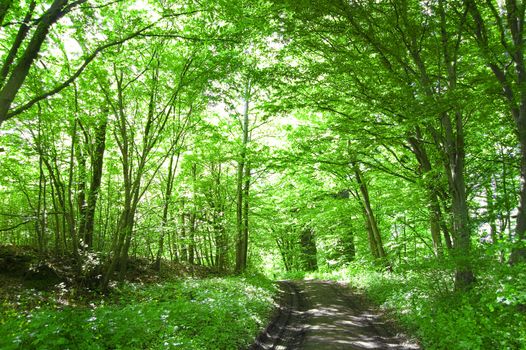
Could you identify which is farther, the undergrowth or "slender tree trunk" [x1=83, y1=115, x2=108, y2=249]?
"slender tree trunk" [x1=83, y1=115, x2=108, y2=249]

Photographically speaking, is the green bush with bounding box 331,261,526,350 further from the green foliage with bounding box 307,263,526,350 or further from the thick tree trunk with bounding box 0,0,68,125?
the thick tree trunk with bounding box 0,0,68,125

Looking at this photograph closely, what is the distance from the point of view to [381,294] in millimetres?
10453

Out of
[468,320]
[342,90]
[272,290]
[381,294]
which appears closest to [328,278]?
[272,290]

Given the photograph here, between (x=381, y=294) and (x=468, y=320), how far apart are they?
17.6ft

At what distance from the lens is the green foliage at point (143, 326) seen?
442cm

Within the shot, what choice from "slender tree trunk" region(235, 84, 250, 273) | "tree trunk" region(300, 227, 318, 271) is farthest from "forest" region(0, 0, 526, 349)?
"tree trunk" region(300, 227, 318, 271)

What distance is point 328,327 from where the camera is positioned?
25.7ft

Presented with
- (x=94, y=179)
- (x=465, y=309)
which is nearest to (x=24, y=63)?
(x=94, y=179)

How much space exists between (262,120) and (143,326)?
662 cm

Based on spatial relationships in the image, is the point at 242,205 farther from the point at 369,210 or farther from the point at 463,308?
the point at 463,308

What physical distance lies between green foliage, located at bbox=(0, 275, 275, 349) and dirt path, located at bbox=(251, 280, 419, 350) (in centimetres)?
55

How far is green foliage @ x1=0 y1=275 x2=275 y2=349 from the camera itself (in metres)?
4.42

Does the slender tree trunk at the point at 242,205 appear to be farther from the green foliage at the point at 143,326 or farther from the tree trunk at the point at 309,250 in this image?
the tree trunk at the point at 309,250

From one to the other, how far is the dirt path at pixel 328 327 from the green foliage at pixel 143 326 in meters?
0.55
